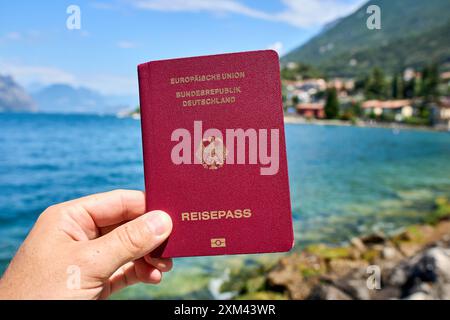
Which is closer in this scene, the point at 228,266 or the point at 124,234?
the point at 124,234

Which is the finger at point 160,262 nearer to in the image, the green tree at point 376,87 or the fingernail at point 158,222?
the fingernail at point 158,222

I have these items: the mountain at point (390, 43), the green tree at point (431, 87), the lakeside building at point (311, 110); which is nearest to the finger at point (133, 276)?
the green tree at point (431, 87)

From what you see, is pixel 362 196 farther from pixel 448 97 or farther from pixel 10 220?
pixel 448 97
